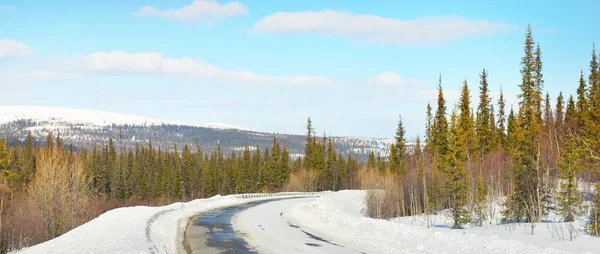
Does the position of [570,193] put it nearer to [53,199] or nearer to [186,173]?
[53,199]

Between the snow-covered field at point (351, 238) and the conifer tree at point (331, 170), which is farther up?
the snow-covered field at point (351, 238)

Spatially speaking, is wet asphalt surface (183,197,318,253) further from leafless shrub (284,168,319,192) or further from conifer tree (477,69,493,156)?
leafless shrub (284,168,319,192)

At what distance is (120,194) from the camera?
120 metres

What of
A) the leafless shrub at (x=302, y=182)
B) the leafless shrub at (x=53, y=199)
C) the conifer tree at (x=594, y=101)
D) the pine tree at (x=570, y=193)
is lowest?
the leafless shrub at (x=302, y=182)

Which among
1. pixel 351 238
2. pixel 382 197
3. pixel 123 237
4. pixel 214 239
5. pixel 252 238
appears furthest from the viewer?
pixel 382 197

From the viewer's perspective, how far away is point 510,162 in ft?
139

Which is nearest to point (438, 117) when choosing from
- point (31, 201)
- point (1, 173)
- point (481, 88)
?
point (481, 88)

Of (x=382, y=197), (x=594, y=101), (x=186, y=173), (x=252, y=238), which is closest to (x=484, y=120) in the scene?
(x=594, y=101)

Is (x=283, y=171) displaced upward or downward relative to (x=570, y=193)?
downward

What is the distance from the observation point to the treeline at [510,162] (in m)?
26.7

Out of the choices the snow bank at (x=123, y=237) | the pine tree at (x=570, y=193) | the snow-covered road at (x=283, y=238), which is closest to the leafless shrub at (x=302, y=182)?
the snow-covered road at (x=283, y=238)

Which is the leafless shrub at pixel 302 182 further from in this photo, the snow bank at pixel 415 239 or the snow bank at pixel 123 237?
the snow bank at pixel 415 239

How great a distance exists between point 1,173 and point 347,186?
75.9 metres

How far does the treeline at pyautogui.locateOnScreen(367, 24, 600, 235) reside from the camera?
A: 87.6 ft
